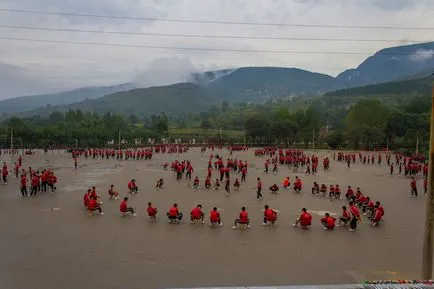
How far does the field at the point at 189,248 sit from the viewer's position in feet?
36.7

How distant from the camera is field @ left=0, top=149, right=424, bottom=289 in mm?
11180

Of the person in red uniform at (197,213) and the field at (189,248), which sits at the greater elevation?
the person in red uniform at (197,213)

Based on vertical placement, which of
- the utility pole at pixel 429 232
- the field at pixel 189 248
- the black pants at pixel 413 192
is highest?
the utility pole at pixel 429 232

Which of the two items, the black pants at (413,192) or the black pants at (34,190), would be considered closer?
the black pants at (34,190)

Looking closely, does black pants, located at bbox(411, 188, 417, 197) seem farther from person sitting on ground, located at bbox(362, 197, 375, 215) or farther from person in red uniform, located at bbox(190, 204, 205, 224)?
person in red uniform, located at bbox(190, 204, 205, 224)

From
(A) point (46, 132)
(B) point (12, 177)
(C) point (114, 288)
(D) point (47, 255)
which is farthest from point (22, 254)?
(A) point (46, 132)

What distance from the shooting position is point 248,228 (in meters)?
17.2

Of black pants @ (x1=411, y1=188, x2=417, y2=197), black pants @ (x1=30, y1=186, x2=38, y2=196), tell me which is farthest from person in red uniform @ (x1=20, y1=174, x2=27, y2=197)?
black pants @ (x1=411, y1=188, x2=417, y2=197)

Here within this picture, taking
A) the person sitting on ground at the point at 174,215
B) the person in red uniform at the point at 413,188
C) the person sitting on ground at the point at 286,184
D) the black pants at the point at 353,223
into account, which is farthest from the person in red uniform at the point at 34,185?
the person in red uniform at the point at 413,188

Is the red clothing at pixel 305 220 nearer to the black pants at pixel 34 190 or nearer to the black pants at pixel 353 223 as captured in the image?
the black pants at pixel 353 223

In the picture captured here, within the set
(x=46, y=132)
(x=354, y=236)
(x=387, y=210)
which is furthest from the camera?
(x=46, y=132)

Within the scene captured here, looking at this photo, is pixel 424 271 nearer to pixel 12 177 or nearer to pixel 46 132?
pixel 12 177

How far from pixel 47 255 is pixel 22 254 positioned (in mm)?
792

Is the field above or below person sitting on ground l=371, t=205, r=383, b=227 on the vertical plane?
below
